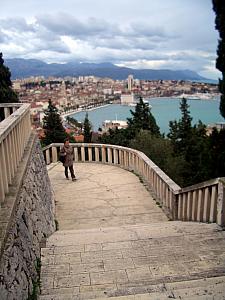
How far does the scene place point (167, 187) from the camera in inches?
276

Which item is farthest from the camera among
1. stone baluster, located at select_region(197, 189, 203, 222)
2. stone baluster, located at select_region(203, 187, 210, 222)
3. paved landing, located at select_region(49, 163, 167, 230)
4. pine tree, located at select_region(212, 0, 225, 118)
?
pine tree, located at select_region(212, 0, 225, 118)

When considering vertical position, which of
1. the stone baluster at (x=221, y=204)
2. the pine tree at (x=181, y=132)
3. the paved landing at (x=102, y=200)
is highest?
the stone baluster at (x=221, y=204)

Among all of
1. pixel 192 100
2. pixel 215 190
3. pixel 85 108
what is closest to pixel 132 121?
pixel 215 190

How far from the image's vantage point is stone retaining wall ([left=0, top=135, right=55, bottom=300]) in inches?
102

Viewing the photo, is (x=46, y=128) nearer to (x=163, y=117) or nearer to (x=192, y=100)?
(x=163, y=117)

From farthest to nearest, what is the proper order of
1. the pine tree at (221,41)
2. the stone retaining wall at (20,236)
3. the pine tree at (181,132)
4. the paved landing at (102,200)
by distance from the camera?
the pine tree at (181,132)
the pine tree at (221,41)
the paved landing at (102,200)
the stone retaining wall at (20,236)

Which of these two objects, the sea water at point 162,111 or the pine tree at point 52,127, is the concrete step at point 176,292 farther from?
the sea water at point 162,111

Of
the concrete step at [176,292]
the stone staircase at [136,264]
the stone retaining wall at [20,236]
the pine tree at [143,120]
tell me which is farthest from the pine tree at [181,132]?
the concrete step at [176,292]

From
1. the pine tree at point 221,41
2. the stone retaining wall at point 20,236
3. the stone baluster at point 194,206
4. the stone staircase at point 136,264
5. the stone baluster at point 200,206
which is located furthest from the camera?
the pine tree at point 221,41

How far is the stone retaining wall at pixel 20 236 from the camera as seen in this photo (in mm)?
2593

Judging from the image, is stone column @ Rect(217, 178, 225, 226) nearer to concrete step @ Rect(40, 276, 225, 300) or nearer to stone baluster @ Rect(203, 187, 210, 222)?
stone baluster @ Rect(203, 187, 210, 222)

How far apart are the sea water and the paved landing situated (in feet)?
261

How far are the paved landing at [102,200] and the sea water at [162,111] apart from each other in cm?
7941

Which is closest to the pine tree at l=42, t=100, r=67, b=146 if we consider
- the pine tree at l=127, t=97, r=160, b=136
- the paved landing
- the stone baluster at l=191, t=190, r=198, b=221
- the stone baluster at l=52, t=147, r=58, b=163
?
the pine tree at l=127, t=97, r=160, b=136
